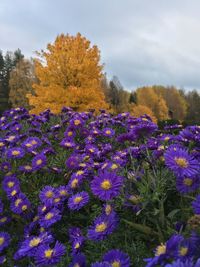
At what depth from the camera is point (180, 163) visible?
210 centimetres

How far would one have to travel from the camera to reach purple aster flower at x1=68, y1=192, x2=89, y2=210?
105 inches

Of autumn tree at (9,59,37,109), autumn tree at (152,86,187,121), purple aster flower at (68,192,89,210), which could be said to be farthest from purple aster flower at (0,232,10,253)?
autumn tree at (152,86,187,121)

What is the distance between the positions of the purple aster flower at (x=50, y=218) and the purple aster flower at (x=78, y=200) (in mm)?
107

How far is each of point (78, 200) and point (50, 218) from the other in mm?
217

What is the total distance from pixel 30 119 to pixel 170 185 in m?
3.29

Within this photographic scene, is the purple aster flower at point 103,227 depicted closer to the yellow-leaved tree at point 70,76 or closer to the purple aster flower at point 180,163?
the purple aster flower at point 180,163

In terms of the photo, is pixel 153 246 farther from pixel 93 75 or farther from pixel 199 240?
pixel 93 75

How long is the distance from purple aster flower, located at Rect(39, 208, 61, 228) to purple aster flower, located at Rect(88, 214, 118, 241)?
1.36ft

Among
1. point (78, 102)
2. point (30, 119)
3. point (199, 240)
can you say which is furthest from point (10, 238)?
point (78, 102)

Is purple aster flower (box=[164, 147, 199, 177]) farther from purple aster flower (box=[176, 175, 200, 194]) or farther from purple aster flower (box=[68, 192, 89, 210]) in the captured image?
purple aster flower (box=[68, 192, 89, 210])

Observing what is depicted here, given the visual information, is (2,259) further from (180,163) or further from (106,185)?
(180,163)

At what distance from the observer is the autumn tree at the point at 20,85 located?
40250 millimetres

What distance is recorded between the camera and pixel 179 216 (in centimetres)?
240

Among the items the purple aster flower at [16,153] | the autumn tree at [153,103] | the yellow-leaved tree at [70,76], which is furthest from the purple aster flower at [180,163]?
the autumn tree at [153,103]
